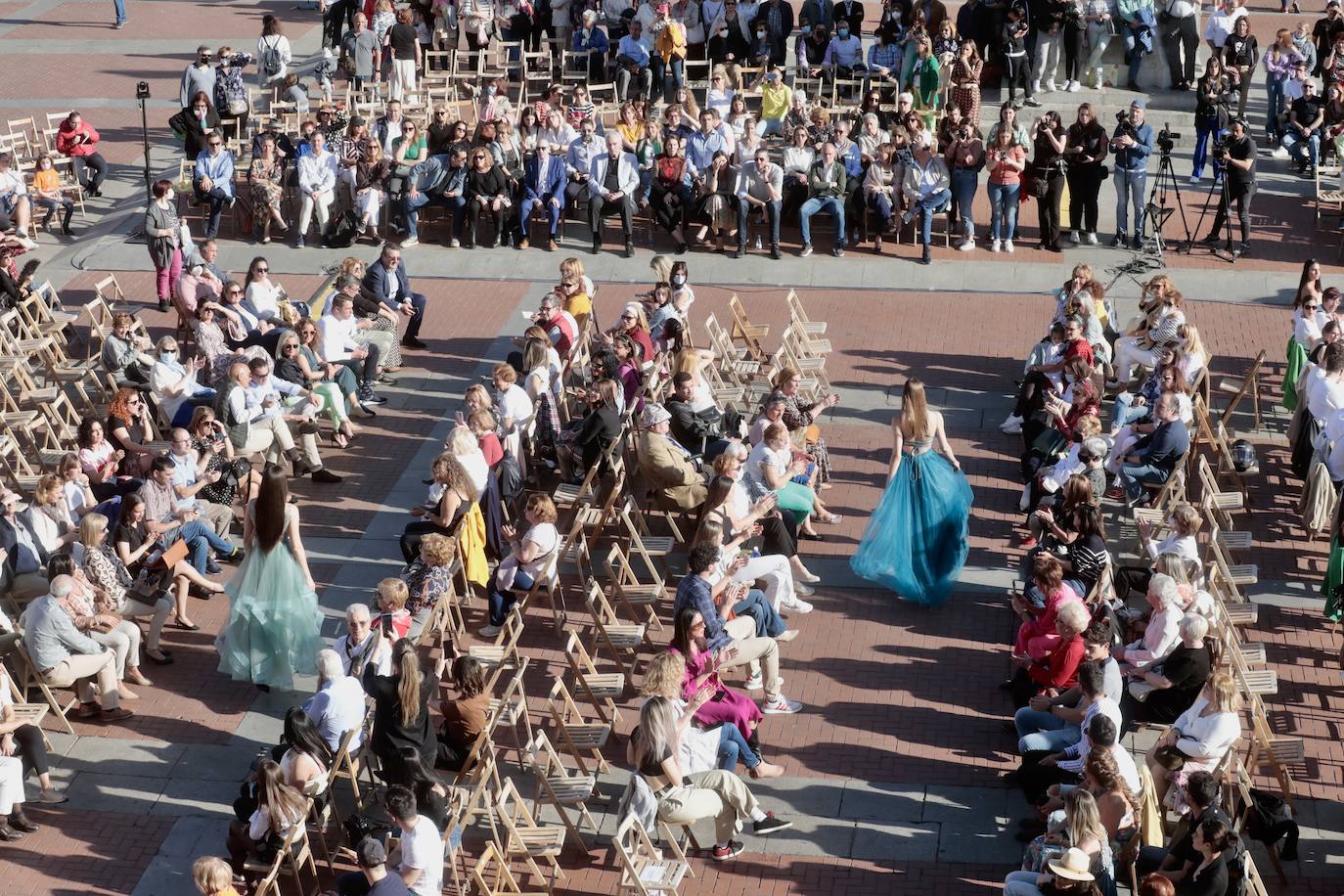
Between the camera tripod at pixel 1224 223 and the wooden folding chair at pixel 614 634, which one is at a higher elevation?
the camera tripod at pixel 1224 223

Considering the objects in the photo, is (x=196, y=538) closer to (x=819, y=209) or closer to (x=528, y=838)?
(x=528, y=838)

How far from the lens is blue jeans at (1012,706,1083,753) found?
11.2 meters

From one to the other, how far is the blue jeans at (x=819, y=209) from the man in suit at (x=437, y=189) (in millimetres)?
4073

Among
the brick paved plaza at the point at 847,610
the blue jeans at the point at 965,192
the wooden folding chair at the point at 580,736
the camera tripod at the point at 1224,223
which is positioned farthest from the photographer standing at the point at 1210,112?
the wooden folding chair at the point at 580,736

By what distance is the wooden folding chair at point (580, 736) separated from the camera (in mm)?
11586

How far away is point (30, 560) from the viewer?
13.2m

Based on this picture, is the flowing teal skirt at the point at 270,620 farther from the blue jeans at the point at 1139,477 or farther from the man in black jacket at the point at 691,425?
the blue jeans at the point at 1139,477

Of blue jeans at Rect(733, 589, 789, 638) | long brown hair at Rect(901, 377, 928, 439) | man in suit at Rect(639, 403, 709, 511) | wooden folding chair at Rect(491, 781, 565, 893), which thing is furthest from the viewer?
man in suit at Rect(639, 403, 709, 511)

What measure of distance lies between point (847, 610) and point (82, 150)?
14050 mm

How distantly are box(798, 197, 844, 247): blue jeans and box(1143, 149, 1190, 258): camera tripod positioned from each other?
11.5 feet

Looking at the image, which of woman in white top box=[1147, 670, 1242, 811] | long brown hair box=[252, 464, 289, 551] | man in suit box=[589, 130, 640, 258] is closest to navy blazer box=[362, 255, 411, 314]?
man in suit box=[589, 130, 640, 258]

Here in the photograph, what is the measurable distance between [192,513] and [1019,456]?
730 centimetres

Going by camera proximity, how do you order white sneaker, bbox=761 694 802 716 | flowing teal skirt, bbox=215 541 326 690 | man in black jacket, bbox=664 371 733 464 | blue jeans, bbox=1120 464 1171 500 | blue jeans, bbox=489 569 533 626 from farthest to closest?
man in black jacket, bbox=664 371 733 464 → blue jeans, bbox=1120 464 1171 500 → blue jeans, bbox=489 569 533 626 → flowing teal skirt, bbox=215 541 326 690 → white sneaker, bbox=761 694 802 716

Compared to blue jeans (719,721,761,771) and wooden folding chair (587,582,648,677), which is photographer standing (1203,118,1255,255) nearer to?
wooden folding chair (587,582,648,677)
